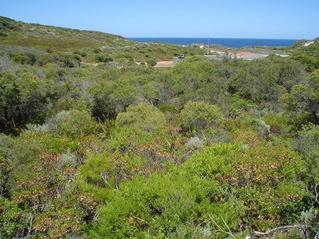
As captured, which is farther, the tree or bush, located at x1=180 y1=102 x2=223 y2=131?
the tree

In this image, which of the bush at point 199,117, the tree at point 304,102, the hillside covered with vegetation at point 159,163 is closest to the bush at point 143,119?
the hillside covered with vegetation at point 159,163

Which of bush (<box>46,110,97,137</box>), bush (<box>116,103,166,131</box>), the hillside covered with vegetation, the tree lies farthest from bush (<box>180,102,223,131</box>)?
the tree

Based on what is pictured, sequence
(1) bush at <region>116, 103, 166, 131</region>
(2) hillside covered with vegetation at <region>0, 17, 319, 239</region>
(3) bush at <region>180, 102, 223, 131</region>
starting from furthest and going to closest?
(3) bush at <region>180, 102, 223, 131</region>
(1) bush at <region>116, 103, 166, 131</region>
(2) hillside covered with vegetation at <region>0, 17, 319, 239</region>

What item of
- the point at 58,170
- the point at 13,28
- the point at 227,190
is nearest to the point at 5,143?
the point at 58,170

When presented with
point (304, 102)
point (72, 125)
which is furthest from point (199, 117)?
point (304, 102)

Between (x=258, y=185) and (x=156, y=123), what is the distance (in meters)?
13.1

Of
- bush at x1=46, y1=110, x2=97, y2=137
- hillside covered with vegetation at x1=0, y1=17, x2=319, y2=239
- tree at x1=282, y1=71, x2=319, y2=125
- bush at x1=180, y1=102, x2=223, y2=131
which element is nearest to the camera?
hillside covered with vegetation at x1=0, y1=17, x2=319, y2=239

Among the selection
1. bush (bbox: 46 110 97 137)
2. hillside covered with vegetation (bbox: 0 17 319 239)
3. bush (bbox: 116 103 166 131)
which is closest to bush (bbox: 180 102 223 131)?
hillside covered with vegetation (bbox: 0 17 319 239)

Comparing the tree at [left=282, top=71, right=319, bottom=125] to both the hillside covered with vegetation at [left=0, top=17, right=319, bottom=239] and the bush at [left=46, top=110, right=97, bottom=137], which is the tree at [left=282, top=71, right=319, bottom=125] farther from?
the bush at [left=46, top=110, right=97, bottom=137]

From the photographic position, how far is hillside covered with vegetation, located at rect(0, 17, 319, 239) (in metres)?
10.5

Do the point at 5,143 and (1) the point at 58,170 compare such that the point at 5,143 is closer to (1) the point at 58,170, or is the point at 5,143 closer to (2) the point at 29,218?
(1) the point at 58,170

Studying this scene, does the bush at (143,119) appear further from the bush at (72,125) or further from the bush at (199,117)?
the bush at (72,125)

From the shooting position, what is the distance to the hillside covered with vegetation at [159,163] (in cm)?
1052

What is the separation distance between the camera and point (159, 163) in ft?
53.8
